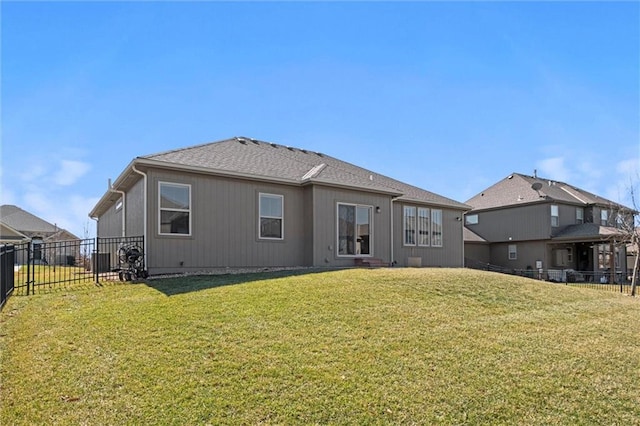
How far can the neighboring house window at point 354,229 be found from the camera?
14.8 meters

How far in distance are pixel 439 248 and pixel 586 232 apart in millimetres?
13499

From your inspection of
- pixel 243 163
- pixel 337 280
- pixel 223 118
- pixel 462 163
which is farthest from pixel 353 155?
pixel 337 280

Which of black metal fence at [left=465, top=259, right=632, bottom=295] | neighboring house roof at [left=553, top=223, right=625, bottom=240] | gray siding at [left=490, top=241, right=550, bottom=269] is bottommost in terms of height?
black metal fence at [left=465, top=259, right=632, bottom=295]

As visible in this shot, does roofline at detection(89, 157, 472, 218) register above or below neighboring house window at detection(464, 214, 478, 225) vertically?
above

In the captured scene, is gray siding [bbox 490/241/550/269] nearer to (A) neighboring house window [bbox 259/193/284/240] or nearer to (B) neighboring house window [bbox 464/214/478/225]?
(B) neighboring house window [bbox 464/214/478/225]

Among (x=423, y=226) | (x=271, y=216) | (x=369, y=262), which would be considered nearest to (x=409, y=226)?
(x=423, y=226)

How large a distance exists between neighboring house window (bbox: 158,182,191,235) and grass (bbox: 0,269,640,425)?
3084 mm

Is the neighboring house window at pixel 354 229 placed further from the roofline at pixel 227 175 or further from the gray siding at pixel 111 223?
the gray siding at pixel 111 223

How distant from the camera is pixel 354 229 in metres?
15.2

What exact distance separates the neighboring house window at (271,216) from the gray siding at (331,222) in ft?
3.51

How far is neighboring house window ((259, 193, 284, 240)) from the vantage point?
13430 millimetres

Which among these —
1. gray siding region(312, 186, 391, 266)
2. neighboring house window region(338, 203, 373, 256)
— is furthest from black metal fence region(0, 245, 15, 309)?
neighboring house window region(338, 203, 373, 256)

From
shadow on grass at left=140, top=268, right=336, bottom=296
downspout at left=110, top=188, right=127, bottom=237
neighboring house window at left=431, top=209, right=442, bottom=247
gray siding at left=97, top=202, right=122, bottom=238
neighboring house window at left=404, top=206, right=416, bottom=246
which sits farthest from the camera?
neighboring house window at left=431, top=209, right=442, bottom=247

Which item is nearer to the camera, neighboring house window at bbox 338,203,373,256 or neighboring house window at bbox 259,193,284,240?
neighboring house window at bbox 259,193,284,240
